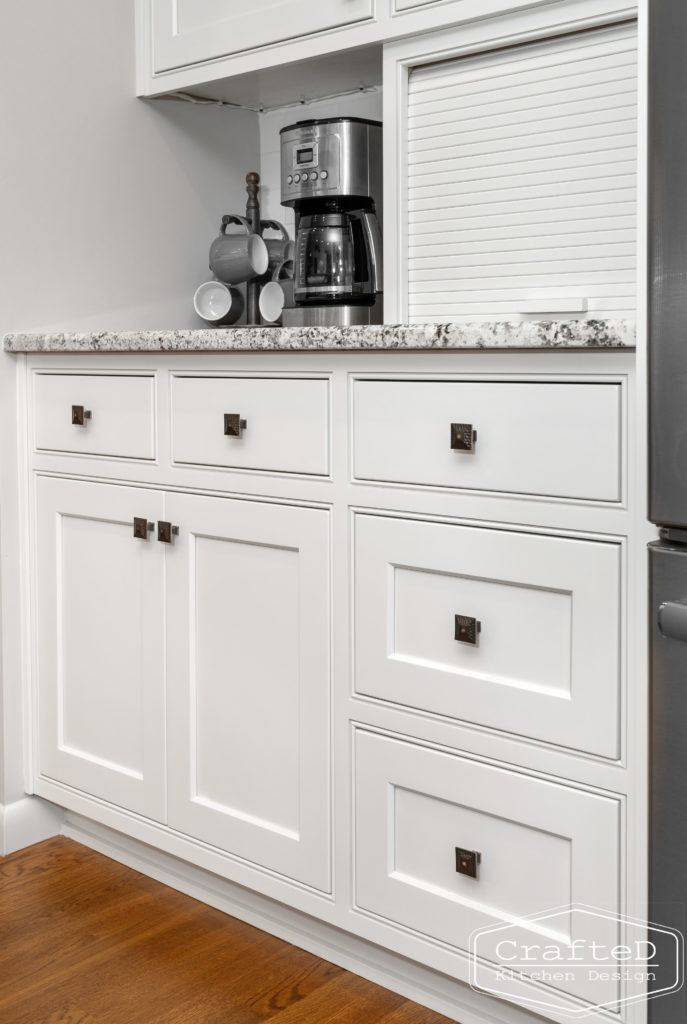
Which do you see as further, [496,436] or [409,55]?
[409,55]

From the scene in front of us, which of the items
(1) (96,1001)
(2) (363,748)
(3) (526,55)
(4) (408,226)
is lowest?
(1) (96,1001)

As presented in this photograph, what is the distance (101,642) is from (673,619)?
52.6 inches

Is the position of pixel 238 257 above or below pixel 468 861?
above

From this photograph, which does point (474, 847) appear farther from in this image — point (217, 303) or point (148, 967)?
point (217, 303)

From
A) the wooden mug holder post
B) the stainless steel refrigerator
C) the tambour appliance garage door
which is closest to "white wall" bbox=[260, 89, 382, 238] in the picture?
the wooden mug holder post

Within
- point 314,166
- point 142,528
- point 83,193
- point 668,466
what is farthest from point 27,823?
point 668,466

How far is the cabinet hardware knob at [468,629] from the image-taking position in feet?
4.63

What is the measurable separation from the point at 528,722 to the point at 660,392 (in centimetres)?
57

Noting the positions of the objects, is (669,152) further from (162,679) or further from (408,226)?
(162,679)

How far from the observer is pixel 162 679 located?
191 centimetres

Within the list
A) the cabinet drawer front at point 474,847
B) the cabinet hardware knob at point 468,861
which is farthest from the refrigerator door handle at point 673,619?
the cabinet hardware knob at point 468,861

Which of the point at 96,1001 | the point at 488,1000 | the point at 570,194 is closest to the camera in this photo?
the point at 488,1000

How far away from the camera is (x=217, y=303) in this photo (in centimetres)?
239

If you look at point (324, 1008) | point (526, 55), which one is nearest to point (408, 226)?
point (526, 55)
